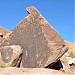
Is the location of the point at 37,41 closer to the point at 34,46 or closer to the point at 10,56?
the point at 34,46

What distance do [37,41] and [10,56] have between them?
1.62 metres

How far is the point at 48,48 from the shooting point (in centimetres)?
1369

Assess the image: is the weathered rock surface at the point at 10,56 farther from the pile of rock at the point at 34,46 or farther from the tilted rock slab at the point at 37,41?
the tilted rock slab at the point at 37,41

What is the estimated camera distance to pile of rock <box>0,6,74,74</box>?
44.8 ft

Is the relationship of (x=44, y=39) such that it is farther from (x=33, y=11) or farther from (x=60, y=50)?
(x=33, y=11)

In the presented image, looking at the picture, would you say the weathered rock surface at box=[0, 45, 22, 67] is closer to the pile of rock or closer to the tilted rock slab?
the pile of rock

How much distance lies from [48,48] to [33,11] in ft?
8.18

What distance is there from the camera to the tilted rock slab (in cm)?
1364

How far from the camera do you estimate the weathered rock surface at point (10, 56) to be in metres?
13.9

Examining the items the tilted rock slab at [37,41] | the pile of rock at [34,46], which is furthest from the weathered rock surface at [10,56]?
the tilted rock slab at [37,41]

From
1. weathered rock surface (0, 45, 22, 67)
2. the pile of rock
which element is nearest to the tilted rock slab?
the pile of rock

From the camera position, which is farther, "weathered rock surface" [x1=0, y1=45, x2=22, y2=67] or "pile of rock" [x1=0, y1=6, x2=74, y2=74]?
"weathered rock surface" [x1=0, y1=45, x2=22, y2=67]

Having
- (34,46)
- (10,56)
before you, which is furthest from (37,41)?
(10,56)

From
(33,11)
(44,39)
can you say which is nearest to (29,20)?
(33,11)
